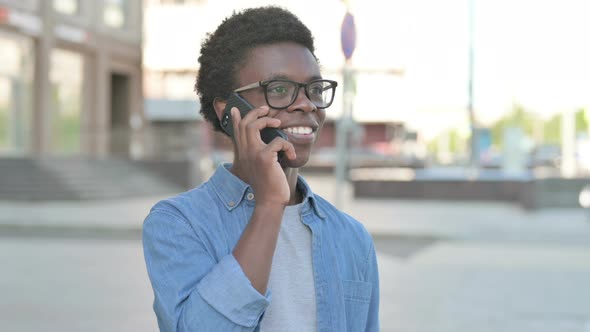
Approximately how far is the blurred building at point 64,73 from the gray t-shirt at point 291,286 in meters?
26.9

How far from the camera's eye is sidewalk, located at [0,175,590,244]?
48.9 ft

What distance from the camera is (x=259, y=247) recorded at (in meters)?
1.81

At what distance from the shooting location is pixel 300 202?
7.31 feet

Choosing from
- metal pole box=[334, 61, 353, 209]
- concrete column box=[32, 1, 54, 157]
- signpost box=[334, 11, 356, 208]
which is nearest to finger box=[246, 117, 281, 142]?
signpost box=[334, 11, 356, 208]

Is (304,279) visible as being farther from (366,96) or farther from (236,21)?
(366,96)

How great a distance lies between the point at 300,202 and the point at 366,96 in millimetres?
70271

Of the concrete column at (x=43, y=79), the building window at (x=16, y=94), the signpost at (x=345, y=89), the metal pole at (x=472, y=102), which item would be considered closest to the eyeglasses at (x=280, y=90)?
the signpost at (x=345, y=89)

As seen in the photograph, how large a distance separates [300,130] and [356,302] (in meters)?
0.46

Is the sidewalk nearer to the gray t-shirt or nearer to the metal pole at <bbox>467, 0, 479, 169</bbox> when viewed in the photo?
the metal pole at <bbox>467, 0, 479, 169</bbox>

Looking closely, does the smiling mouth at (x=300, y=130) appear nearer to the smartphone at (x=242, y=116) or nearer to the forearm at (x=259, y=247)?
the smartphone at (x=242, y=116)

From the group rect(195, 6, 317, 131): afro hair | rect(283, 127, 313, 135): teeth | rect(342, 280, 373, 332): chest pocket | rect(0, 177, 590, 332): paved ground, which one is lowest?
rect(0, 177, 590, 332): paved ground

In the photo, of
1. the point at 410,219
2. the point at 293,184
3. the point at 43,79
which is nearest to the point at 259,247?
the point at 293,184

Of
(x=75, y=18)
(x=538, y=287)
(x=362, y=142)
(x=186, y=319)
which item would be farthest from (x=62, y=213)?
(x=362, y=142)

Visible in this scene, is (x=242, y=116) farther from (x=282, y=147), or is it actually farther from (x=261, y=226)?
(x=261, y=226)
